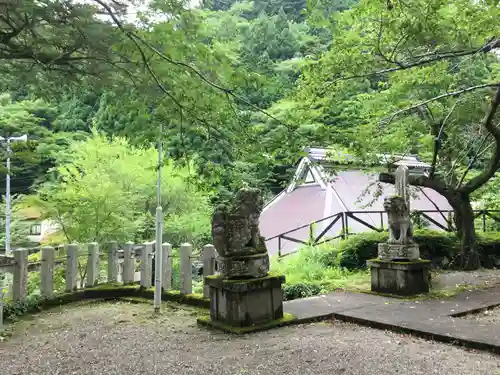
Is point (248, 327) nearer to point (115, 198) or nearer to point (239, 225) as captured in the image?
point (239, 225)

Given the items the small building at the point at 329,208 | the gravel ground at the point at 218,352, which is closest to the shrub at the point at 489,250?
the small building at the point at 329,208

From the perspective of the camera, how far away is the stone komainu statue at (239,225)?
5.80 metres

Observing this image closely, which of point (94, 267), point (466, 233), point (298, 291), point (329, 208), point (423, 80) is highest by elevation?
point (423, 80)

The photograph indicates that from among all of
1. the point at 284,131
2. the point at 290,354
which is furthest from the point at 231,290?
the point at 284,131

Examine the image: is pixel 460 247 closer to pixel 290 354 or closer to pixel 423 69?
pixel 423 69

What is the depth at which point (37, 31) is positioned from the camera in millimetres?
3877

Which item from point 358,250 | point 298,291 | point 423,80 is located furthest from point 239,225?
point 358,250

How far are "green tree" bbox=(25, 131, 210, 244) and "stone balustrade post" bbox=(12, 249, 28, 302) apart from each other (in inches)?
91.7

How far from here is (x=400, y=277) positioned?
795 centimetres

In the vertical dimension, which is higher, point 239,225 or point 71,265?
point 239,225

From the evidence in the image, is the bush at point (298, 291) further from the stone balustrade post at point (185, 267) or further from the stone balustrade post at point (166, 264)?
the stone balustrade post at point (166, 264)

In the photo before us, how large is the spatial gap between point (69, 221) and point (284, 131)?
7.64 metres

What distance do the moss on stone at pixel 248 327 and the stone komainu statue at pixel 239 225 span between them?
0.91 meters

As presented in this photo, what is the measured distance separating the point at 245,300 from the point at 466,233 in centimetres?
757
